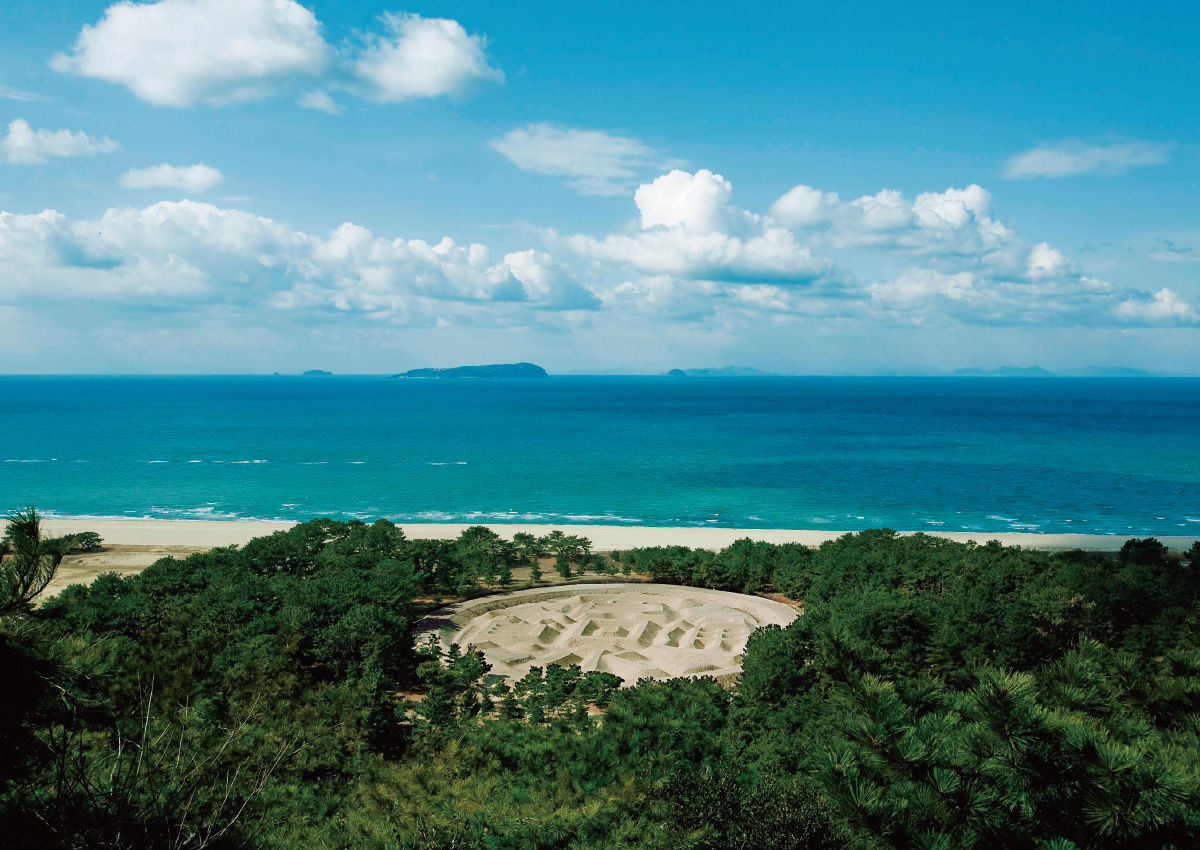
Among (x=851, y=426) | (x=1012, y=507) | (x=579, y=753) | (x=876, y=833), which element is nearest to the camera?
(x=876, y=833)

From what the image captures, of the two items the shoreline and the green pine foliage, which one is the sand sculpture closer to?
the green pine foliage

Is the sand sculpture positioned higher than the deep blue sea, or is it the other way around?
the deep blue sea

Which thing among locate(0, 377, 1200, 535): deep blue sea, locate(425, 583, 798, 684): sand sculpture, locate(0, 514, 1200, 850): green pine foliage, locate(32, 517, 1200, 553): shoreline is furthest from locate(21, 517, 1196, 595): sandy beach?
locate(0, 514, 1200, 850): green pine foliage

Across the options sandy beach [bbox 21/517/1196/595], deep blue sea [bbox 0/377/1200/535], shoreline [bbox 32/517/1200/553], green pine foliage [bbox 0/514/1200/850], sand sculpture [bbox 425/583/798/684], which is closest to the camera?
green pine foliage [bbox 0/514/1200/850]

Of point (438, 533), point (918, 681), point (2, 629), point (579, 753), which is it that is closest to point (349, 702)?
A: point (579, 753)

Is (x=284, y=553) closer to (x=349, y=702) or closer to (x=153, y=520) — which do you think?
(x=349, y=702)
